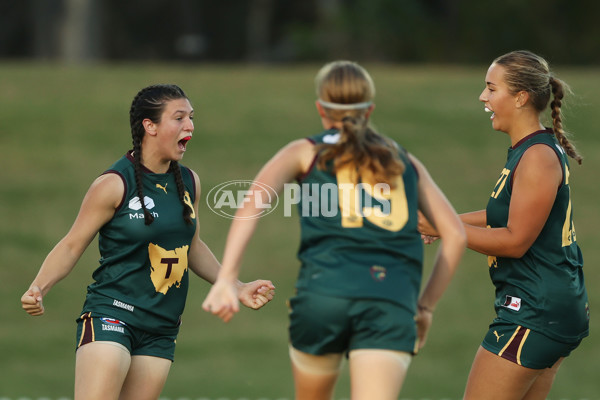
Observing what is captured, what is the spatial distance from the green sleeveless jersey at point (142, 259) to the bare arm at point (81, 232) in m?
0.05

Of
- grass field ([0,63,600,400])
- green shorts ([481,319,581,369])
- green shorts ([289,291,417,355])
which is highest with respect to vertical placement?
green shorts ([289,291,417,355])

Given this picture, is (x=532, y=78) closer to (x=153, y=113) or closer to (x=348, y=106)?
(x=348, y=106)


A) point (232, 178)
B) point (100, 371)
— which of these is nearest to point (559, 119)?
point (100, 371)

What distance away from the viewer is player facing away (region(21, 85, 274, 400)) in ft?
15.7

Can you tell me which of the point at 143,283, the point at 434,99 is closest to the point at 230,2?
the point at 434,99

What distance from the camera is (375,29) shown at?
3116 cm

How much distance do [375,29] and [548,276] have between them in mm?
26933

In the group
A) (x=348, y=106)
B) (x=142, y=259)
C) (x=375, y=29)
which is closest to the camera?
(x=348, y=106)

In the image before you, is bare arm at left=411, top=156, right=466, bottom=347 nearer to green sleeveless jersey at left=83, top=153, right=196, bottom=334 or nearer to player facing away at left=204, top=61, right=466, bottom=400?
player facing away at left=204, top=61, right=466, bottom=400

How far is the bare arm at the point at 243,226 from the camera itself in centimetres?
402

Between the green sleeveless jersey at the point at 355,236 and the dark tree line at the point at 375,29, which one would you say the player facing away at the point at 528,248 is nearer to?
the green sleeveless jersey at the point at 355,236

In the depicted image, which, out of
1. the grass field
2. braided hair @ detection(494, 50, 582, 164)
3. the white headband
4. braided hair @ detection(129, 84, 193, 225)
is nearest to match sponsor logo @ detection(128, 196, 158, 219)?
braided hair @ detection(129, 84, 193, 225)

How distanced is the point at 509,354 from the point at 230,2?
3392 centimetres

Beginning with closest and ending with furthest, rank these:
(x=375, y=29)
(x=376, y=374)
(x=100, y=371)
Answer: (x=376, y=374), (x=100, y=371), (x=375, y=29)
